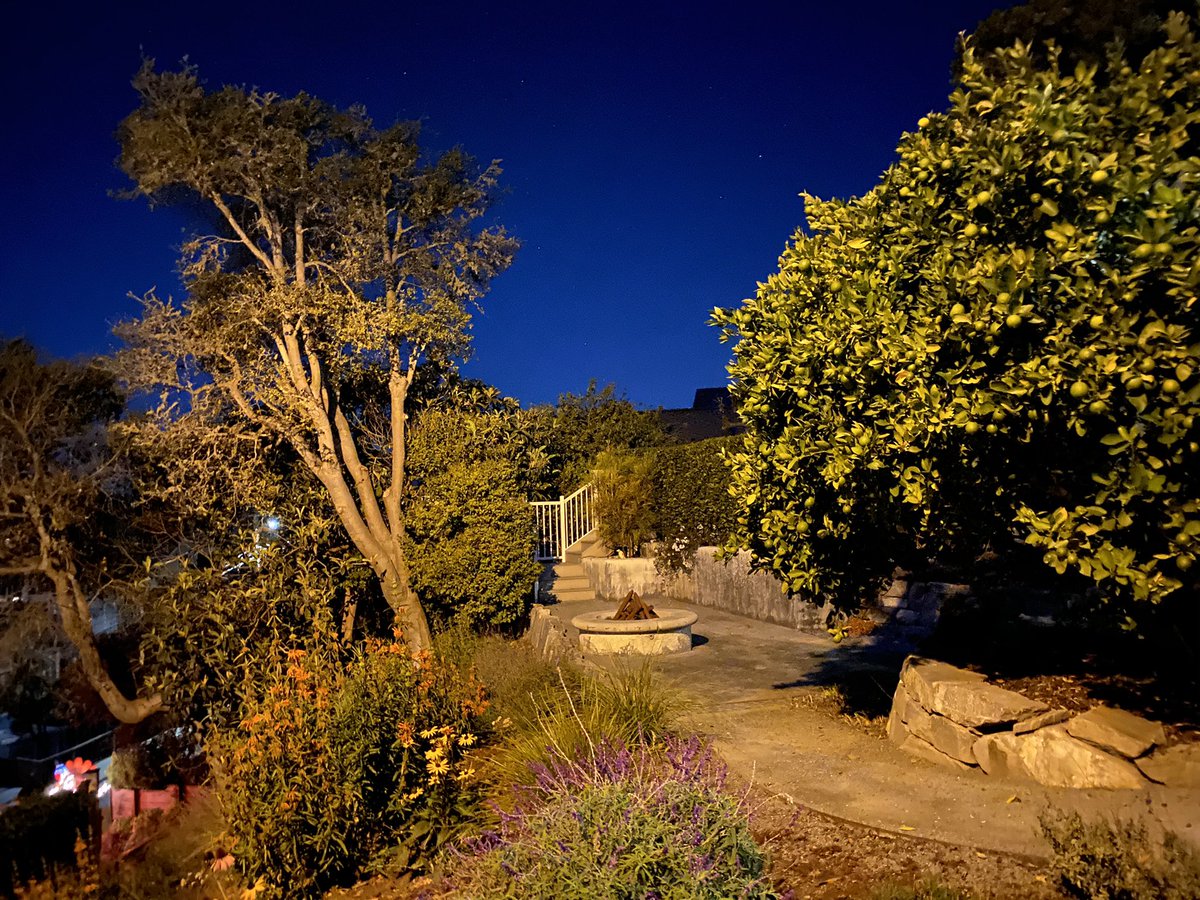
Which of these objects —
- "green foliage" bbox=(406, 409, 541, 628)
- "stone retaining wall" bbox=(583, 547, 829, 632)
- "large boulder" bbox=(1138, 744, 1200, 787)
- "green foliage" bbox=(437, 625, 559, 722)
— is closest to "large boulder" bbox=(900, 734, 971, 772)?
"large boulder" bbox=(1138, 744, 1200, 787)

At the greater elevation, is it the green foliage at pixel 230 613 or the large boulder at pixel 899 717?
the green foliage at pixel 230 613

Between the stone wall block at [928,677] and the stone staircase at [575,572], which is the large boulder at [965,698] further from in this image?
the stone staircase at [575,572]

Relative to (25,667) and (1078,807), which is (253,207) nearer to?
(25,667)

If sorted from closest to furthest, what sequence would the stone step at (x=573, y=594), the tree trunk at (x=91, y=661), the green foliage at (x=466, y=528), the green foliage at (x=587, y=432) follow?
the tree trunk at (x=91, y=661) < the green foliage at (x=466, y=528) < the stone step at (x=573, y=594) < the green foliage at (x=587, y=432)

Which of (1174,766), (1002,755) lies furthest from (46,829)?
(1174,766)

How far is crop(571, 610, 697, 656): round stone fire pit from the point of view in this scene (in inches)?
401

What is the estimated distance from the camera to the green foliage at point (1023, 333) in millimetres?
3795

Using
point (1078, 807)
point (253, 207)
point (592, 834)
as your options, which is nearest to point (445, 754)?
point (592, 834)

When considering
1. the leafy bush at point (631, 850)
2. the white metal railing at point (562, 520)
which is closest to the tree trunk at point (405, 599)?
the white metal railing at point (562, 520)

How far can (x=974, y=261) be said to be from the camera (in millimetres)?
4512

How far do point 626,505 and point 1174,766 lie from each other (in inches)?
463

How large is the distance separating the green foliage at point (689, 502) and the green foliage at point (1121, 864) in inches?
394

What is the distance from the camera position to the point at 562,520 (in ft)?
55.5

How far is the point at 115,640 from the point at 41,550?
153cm
